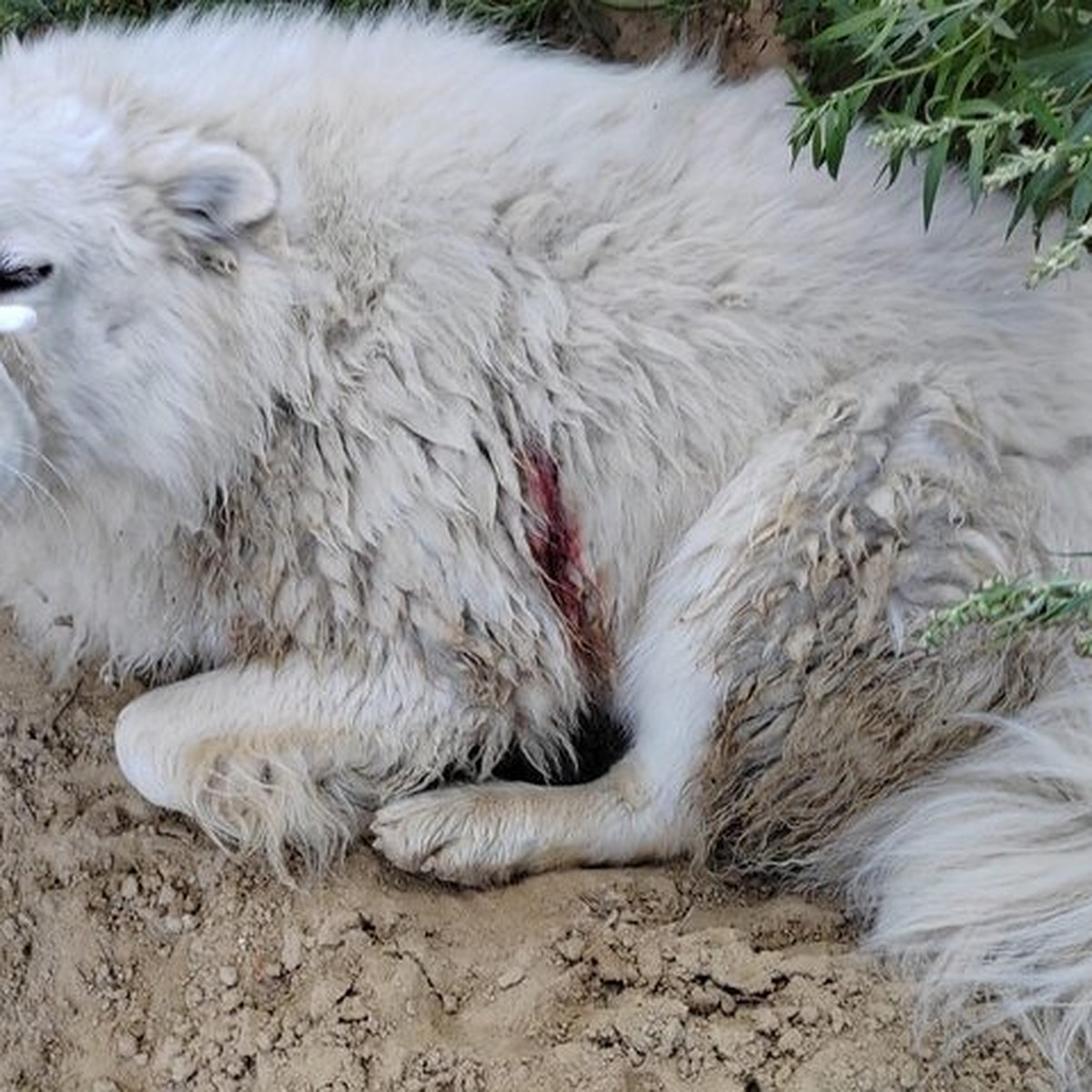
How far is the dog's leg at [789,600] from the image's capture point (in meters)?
2.77

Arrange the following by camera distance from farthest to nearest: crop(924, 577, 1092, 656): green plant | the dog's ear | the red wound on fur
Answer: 1. the red wound on fur
2. the dog's ear
3. crop(924, 577, 1092, 656): green plant

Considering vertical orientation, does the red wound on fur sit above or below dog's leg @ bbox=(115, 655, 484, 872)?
above

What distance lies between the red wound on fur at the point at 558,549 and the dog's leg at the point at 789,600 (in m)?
0.11

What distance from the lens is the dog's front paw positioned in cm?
298

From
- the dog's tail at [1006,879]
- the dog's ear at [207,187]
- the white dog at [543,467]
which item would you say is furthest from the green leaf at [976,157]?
the dog's ear at [207,187]

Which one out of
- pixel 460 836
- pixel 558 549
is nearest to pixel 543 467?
pixel 558 549

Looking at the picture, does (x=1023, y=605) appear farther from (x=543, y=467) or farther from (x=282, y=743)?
(x=282, y=743)

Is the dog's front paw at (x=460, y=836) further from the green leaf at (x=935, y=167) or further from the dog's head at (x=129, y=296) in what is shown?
the green leaf at (x=935, y=167)

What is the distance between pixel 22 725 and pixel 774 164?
1725 mm

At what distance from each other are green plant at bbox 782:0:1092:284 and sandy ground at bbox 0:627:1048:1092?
1190 millimetres

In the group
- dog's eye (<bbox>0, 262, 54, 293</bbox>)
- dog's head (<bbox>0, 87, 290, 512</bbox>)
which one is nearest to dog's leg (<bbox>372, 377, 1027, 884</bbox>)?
dog's head (<bbox>0, 87, 290, 512</bbox>)

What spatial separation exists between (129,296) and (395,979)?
1.17 m

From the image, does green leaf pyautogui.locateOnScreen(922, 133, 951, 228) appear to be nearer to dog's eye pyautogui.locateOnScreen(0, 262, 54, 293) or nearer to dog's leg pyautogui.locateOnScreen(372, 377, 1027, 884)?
dog's leg pyautogui.locateOnScreen(372, 377, 1027, 884)

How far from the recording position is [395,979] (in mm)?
2785
